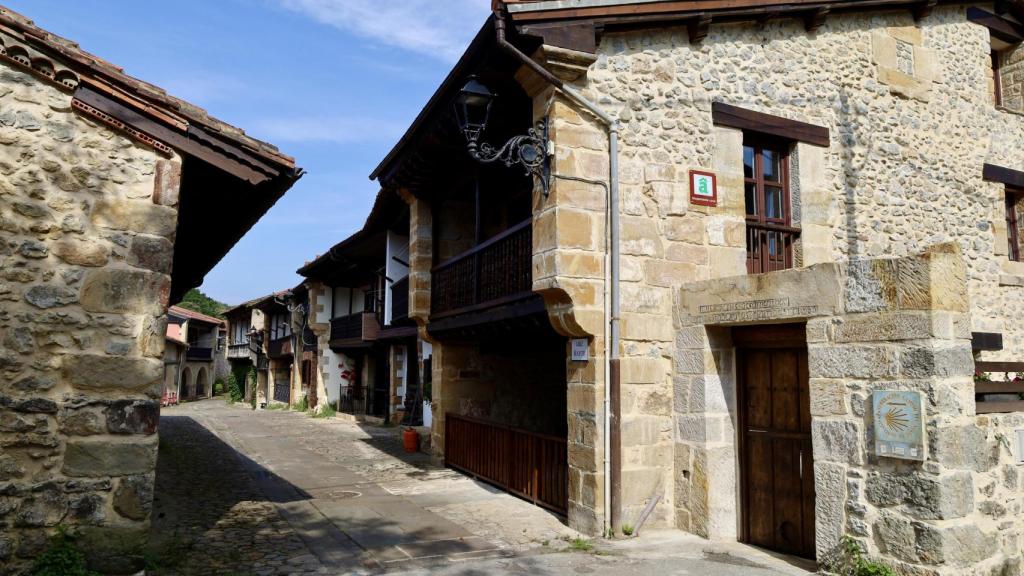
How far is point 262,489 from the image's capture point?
27.7ft

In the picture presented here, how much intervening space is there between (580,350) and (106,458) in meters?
3.94

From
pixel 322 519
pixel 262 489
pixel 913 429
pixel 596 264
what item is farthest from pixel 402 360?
pixel 913 429

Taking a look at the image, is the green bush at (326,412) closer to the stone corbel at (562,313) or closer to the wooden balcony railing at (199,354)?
the stone corbel at (562,313)

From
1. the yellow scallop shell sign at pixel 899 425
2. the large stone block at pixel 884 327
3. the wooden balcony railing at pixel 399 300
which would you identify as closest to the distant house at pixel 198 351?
the wooden balcony railing at pixel 399 300

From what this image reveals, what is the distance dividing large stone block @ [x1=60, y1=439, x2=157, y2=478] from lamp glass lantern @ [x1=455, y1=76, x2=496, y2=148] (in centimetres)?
365

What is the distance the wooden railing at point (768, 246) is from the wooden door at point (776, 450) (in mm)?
1435

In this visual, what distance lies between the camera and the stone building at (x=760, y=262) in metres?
4.48

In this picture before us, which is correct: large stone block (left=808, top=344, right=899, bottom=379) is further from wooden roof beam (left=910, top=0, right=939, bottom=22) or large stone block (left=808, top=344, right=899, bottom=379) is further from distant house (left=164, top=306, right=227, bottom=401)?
distant house (left=164, top=306, right=227, bottom=401)

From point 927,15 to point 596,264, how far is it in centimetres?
583

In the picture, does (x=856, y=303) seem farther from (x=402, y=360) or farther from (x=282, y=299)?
(x=282, y=299)

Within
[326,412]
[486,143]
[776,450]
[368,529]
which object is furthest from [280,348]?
[776,450]

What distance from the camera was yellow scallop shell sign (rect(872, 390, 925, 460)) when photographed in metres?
4.28

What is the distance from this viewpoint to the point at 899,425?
4.40 m

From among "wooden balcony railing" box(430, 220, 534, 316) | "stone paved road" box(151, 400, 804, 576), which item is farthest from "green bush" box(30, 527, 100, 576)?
"wooden balcony railing" box(430, 220, 534, 316)
